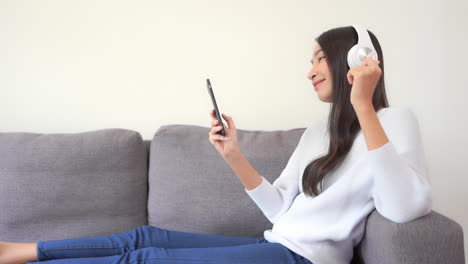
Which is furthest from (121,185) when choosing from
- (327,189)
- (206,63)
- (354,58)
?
(354,58)

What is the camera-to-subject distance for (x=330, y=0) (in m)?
1.69

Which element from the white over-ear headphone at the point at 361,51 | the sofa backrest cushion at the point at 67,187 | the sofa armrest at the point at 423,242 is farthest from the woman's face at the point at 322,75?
the sofa backrest cushion at the point at 67,187

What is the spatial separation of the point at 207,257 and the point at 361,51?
63cm

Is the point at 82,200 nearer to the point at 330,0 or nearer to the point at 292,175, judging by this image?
the point at 292,175

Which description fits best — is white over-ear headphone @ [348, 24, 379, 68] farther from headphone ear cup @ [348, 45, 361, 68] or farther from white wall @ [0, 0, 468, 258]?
white wall @ [0, 0, 468, 258]

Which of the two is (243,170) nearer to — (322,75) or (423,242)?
(322,75)

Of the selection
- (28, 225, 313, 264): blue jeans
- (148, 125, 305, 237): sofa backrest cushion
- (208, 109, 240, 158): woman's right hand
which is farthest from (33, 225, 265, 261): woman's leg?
(208, 109, 240, 158): woman's right hand

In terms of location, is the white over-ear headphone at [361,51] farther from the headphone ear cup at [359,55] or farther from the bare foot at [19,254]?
the bare foot at [19,254]

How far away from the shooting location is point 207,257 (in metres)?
0.94

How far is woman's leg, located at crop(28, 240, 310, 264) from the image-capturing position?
925 mm

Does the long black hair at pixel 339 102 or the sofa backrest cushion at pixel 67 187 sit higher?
the long black hair at pixel 339 102

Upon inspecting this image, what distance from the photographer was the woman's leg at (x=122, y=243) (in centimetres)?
105

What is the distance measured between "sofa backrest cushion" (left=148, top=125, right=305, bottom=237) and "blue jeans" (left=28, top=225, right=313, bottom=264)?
16 centimetres

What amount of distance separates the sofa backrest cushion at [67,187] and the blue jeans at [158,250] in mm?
297
